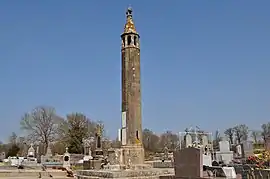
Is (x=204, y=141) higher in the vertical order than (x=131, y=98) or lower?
lower

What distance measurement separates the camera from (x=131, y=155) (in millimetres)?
19922

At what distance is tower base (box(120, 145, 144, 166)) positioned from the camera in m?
19.7

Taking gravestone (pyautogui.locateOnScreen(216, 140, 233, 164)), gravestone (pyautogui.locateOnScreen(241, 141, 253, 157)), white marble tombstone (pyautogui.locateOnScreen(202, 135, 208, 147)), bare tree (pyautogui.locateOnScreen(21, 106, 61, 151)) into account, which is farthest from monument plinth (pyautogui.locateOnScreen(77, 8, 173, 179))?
bare tree (pyautogui.locateOnScreen(21, 106, 61, 151))

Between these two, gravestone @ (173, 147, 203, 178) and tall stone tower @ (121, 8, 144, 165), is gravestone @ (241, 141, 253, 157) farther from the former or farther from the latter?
gravestone @ (173, 147, 203, 178)

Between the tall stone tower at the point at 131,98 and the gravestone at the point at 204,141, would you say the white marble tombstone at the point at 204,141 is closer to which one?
the gravestone at the point at 204,141

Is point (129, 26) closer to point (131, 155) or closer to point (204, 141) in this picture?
point (131, 155)

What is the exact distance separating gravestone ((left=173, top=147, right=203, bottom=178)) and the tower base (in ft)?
31.3

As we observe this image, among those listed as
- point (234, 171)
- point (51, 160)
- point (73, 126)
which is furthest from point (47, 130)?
point (234, 171)

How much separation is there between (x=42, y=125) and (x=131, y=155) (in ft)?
151

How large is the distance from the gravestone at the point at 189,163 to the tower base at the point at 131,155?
955 cm

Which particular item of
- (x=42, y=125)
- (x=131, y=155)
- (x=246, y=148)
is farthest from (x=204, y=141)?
(x=42, y=125)

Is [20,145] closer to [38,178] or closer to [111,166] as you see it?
[38,178]

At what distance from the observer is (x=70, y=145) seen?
51.4 metres

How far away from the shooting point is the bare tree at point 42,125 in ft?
198
